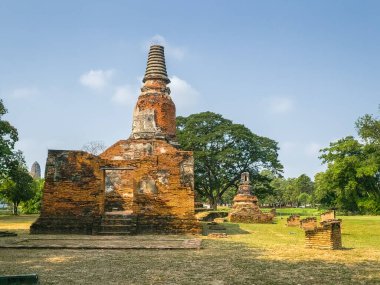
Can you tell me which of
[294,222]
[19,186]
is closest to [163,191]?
[294,222]

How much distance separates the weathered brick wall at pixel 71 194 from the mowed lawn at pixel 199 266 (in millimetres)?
4270

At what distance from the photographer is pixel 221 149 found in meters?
36.8

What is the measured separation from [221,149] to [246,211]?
45.9 feet

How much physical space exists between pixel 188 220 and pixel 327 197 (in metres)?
37.4

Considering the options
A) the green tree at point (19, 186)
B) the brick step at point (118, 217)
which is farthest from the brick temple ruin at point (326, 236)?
the green tree at point (19, 186)

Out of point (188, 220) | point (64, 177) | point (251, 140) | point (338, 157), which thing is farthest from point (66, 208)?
point (338, 157)

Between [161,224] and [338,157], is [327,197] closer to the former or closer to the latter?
[338,157]

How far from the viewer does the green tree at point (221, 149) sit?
119ft

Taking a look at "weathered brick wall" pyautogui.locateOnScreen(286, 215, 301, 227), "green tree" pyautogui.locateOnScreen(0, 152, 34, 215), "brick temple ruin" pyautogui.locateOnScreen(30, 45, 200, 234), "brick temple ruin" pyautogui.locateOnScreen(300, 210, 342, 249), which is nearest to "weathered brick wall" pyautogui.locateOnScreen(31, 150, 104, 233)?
"brick temple ruin" pyautogui.locateOnScreen(30, 45, 200, 234)

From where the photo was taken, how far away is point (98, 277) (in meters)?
5.94

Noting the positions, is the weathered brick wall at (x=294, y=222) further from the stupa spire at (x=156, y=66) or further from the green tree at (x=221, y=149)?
the green tree at (x=221, y=149)

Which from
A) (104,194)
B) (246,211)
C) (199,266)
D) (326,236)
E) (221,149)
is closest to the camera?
(199,266)

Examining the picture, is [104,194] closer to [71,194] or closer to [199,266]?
[71,194]

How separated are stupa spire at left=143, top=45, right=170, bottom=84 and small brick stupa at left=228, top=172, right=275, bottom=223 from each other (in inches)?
352
